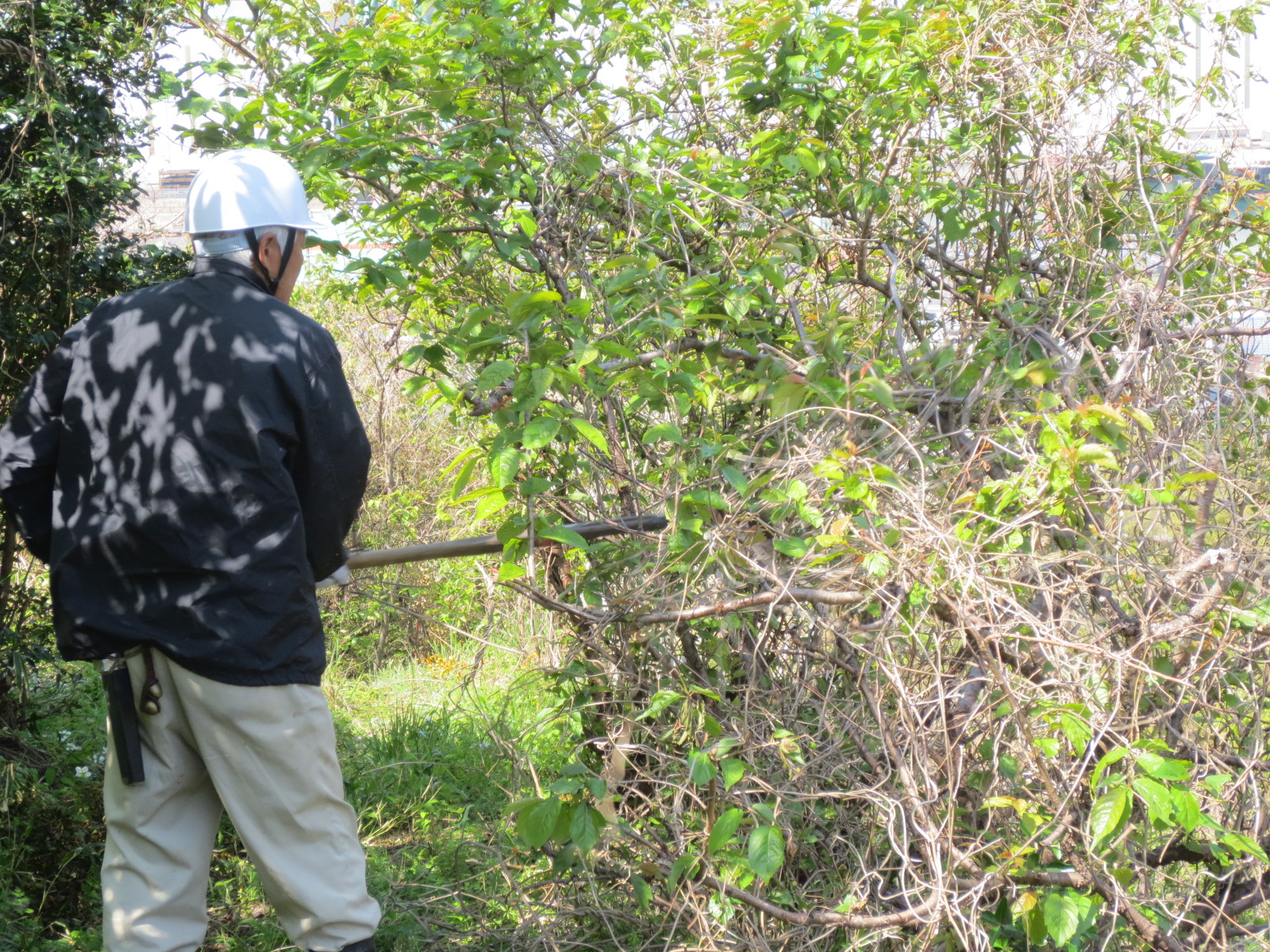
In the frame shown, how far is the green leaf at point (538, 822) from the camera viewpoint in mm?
2107

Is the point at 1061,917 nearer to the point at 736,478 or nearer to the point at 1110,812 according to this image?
the point at 1110,812

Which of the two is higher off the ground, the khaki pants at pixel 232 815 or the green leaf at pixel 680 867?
the khaki pants at pixel 232 815

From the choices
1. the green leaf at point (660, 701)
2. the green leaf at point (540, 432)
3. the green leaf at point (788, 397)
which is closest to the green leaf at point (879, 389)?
the green leaf at point (788, 397)

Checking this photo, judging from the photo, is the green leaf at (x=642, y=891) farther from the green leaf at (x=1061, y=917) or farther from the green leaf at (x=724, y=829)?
the green leaf at (x=1061, y=917)

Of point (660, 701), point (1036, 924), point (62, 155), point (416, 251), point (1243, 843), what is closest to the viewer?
point (1243, 843)

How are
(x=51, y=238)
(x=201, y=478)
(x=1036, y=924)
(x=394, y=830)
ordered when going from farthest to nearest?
(x=394, y=830), (x=51, y=238), (x=1036, y=924), (x=201, y=478)

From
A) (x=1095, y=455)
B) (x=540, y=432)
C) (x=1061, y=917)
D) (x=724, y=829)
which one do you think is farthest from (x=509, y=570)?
(x=1061, y=917)

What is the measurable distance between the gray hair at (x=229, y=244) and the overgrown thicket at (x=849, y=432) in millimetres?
316

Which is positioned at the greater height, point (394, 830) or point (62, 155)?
point (62, 155)

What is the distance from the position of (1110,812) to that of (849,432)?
3.01 ft

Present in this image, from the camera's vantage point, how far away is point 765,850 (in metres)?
1.96

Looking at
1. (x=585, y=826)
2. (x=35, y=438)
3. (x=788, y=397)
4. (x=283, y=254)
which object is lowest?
(x=585, y=826)

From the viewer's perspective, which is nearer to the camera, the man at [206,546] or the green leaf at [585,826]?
the man at [206,546]

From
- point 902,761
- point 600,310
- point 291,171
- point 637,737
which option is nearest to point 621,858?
point 637,737
